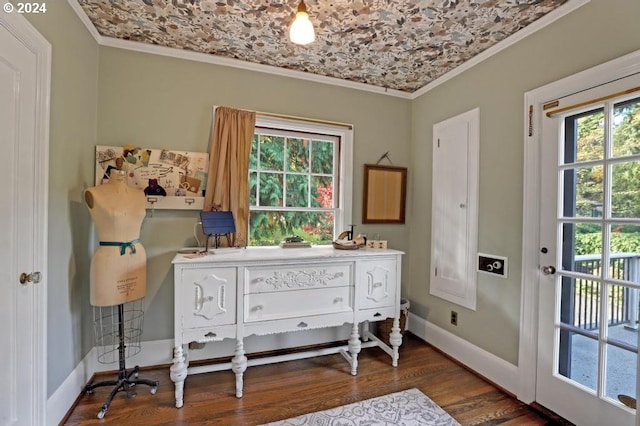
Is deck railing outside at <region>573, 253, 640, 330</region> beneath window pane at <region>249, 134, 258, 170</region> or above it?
beneath

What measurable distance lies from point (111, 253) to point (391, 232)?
247cm

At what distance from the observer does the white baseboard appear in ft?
7.16

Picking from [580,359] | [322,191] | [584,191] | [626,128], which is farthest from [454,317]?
[626,128]

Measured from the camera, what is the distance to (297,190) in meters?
2.93

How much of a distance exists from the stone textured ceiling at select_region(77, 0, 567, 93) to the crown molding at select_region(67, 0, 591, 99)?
40 mm

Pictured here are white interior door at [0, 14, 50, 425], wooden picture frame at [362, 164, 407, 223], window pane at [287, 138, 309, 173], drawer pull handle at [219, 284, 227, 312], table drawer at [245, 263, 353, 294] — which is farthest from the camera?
wooden picture frame at [362, 164, 407, 223]

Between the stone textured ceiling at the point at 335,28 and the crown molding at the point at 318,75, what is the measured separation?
0.13ft

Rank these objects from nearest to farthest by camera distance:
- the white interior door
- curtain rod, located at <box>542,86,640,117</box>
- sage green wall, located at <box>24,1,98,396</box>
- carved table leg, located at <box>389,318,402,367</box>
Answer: the white interior door → curtain rod, located at <box>542,86,640,117</box> → sage green wall, located at <box>24,1,98,396</box> → carved table leg, located at <box>389,318,402,367</box>

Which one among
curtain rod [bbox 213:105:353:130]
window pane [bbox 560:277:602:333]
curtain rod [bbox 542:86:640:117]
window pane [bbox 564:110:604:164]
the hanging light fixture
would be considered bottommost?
window pane [bbox 560:277:602:333]

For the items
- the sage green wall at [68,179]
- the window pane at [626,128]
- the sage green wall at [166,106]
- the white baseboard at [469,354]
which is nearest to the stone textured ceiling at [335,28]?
the sage green wall at [166,106]

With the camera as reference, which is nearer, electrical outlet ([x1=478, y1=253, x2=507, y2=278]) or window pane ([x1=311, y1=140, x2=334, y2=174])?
electrical outlet ([x1=478, y1=253, x2=507, y2=278])

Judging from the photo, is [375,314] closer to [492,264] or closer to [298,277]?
[298,277]

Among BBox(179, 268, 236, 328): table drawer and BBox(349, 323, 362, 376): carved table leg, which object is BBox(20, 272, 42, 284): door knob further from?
BBox(349, 323, 362, 376): carved table leg

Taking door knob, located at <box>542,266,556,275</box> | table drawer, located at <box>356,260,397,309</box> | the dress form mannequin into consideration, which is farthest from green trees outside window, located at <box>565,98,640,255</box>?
the dress form mannequin
